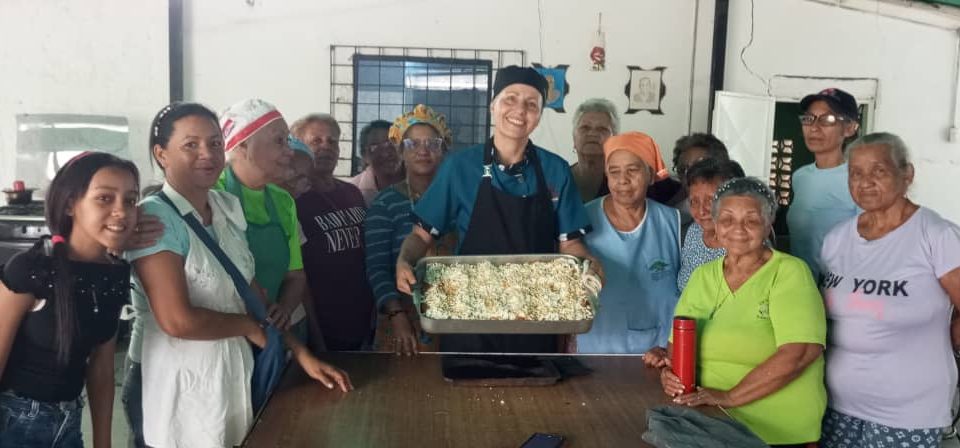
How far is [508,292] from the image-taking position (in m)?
2.21

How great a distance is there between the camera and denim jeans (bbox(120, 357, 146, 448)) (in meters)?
2.10

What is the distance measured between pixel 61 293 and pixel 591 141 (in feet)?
8.12

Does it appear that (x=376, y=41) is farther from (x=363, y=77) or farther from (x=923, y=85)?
(x=923, y=85)

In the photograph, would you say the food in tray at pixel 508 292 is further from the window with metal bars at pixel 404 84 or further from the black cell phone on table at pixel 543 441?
the window with metal bars at pixel 404 84

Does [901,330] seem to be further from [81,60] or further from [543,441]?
[81,60]

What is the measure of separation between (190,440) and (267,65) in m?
4.30

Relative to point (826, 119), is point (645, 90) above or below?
above

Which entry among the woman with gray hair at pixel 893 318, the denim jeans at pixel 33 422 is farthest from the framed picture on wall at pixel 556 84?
the denim jeans at pixel 33 422

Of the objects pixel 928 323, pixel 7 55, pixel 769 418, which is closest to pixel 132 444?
pixel 769 418

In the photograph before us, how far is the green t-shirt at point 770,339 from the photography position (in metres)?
2.06

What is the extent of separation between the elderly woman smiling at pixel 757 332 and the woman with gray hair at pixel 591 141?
1.26 m

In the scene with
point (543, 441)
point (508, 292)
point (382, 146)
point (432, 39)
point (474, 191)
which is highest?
point (432, 39)

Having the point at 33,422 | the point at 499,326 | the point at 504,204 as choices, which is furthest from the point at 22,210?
the point at 499,326

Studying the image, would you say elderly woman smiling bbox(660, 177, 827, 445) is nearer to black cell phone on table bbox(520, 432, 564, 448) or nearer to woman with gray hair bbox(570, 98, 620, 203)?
black cell phone on table bbox(520, 432, 564, 448)
